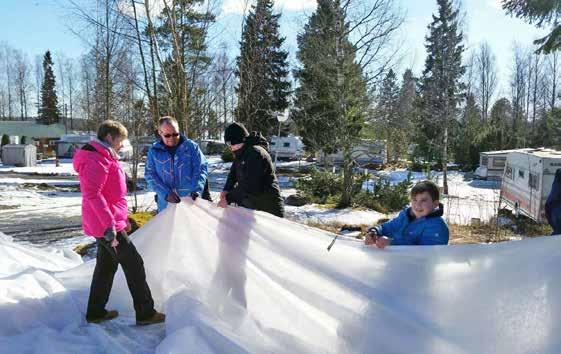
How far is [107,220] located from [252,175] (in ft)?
3.89

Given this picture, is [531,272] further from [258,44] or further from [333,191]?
[333,191]

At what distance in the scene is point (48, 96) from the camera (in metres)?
66.9

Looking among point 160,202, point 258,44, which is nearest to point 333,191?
point 258,44

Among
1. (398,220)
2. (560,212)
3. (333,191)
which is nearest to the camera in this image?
(560,212)

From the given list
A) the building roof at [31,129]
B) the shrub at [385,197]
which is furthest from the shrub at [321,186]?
the building roof at [31,129]

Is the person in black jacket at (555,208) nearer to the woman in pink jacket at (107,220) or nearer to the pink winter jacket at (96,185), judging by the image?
the woman in pink jacket at (107,220)

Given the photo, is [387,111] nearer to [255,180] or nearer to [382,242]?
[255,180]

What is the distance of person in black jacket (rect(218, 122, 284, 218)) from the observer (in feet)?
13.2

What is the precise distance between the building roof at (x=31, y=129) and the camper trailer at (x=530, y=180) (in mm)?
57886

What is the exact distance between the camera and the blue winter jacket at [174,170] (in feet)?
14.6

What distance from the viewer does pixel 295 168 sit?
3494 cm

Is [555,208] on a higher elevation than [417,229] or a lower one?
higher

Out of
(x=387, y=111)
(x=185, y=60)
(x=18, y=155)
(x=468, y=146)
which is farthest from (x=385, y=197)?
(x=18, y=155)

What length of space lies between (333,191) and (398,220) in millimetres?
14120
